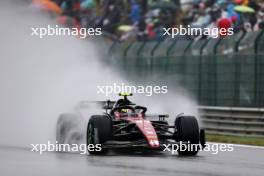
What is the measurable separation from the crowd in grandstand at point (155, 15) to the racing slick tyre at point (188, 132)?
9.41 m

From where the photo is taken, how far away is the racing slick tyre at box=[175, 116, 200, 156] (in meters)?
17.2

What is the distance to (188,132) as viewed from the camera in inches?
678

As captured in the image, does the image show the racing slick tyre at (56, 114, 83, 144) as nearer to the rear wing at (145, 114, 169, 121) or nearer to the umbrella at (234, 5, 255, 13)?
the rear wing at (145, 114, 169, 121)

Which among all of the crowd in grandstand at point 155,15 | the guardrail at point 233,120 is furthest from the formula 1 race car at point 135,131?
the crowd in grandstand at point 155,15

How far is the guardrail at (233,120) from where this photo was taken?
23312mm

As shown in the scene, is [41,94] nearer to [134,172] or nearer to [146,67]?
[146,67]

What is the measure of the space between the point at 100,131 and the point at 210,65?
8868 millimetres

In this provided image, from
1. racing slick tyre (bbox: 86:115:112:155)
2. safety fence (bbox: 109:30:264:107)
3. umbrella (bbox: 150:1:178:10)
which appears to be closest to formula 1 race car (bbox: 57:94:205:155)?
racing slick tyre (bbox: 86:115:112:155)

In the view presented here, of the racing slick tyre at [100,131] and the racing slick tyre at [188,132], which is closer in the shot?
the racing slick tyre at [100,131]

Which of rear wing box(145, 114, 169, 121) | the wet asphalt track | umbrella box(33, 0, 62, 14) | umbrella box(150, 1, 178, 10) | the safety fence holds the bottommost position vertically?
the wet asphalt track

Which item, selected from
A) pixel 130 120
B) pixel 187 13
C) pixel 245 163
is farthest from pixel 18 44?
pixel 245 163

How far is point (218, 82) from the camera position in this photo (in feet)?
81.6

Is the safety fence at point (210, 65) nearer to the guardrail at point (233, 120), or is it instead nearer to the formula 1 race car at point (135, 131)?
the guardrail at point (233, 120)

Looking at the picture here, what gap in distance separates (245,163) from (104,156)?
2524 millimetres
